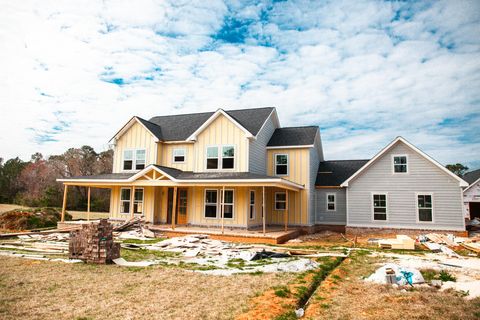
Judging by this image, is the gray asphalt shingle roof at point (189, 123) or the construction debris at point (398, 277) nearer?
the construction debris at point (398, 277)

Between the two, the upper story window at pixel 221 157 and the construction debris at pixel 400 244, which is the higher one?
the upper story window at pixel 221 157

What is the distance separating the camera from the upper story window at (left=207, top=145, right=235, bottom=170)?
20266mm

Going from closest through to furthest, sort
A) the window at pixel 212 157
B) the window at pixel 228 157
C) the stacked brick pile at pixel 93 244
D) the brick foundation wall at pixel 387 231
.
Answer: the stacked brick pile at pixel 93 244
the brick foundation wall at pixel 387 231
the window at pixel 228 157
the window at pixel 212 157

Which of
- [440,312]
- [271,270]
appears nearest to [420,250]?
[271,270]

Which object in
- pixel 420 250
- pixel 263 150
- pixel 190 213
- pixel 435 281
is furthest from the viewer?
pixel 263 150

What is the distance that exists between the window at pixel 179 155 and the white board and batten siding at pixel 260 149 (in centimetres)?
475

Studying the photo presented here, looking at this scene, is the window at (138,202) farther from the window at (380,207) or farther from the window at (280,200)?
the window at (380,207)

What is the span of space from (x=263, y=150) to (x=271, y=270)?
43.8ft

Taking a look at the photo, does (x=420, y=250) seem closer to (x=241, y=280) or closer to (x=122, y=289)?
(x=241, y=280)

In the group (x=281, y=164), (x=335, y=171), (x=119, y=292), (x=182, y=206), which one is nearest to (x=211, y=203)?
(x=182, y=206)

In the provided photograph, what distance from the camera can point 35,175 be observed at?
161 ft

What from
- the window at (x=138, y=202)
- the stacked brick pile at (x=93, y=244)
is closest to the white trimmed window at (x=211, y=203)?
the window at (x=138, y=202)

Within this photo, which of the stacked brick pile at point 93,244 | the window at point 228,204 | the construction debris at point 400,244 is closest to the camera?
the stacked brick pile at point 93,244

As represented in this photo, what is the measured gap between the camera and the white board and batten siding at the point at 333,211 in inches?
890
